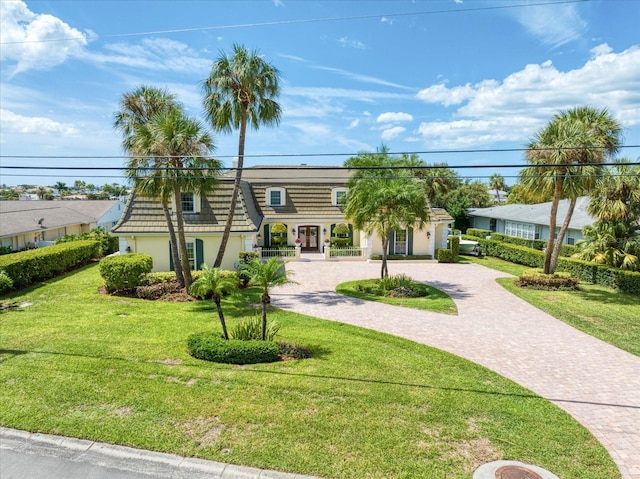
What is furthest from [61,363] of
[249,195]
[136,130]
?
[249,195]

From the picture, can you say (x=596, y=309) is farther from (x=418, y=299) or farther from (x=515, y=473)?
(x=515, y=473)

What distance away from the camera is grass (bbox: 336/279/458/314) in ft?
52.0

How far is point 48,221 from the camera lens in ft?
112

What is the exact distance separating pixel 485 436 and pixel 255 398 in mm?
4270

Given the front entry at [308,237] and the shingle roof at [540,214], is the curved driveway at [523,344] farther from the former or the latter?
the shingle roof at [540,214]

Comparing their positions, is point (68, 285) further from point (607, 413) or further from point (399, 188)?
point (607, 413)

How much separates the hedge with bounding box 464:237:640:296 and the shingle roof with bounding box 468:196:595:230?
3251 mm

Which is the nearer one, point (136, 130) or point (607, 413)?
point (607, 413)

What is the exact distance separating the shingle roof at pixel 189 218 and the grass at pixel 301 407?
9.89m

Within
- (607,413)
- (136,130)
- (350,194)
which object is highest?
(136,130)

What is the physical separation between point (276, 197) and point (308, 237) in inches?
153

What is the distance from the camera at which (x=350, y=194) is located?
1888cm

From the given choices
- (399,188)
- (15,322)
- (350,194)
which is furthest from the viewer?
(350,194)

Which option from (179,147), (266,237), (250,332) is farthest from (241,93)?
(266,237)
